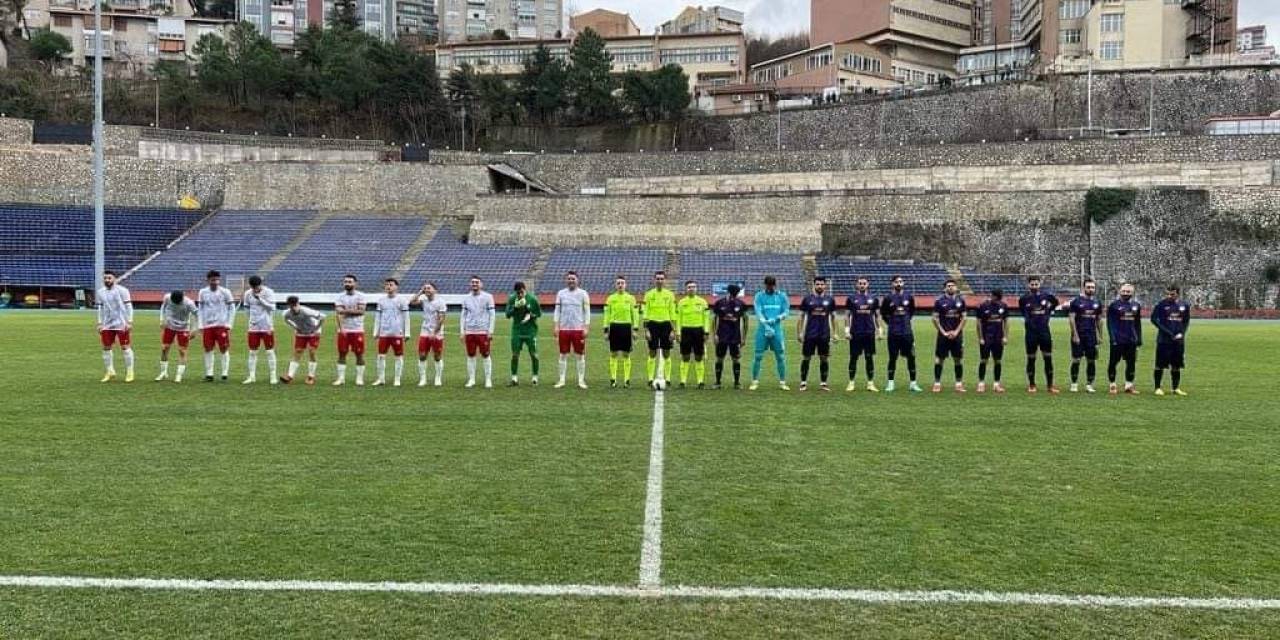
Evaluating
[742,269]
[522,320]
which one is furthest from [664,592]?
[742,269]

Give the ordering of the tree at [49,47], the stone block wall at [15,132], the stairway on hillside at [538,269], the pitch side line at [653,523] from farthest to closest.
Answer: the tree at [49,47]
the stone block wall at [15,132]
the stairway on hillside at [538,269]
the pitch side line at [653,523]

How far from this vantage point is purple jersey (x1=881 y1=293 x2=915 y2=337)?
1512 centimetres

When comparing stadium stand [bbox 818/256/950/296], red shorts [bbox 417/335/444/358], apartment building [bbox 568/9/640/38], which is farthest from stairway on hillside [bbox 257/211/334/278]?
apartment building [bbox 568/9/640/38]

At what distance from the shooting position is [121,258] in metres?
50.2

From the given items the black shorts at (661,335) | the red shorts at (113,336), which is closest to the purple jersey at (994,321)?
the black shorts at (661,335)

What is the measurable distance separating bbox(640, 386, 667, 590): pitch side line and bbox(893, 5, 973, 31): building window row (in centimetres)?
7974

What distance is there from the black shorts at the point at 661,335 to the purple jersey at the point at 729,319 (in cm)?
74

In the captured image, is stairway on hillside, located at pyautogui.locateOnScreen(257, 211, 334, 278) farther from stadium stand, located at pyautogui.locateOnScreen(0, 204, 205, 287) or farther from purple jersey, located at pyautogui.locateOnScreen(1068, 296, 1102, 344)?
purple jersey, located at pyautogui.locateOnScreen(1068, 296, 1102, 344)

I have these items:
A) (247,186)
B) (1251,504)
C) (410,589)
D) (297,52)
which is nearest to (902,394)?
(1251,504)

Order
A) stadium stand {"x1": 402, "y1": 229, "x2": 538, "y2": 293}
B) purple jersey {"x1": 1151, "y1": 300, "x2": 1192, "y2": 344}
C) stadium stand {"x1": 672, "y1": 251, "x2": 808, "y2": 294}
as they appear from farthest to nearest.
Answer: stadium stand {"x1": 672, "y1": 251, "x2": 808, "y2": 294} < stadium stand {"x1": 402, "y1": 229, "x2": 538, "y2": 293} < purple jersey {"x1": 1151, "y1": 300, "x2": 1192, "y2": 344}

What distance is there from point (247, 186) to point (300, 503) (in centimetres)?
5713

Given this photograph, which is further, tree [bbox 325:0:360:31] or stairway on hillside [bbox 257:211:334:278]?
tree [bbox 325:0:360:31]

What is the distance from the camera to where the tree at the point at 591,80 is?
252 ft

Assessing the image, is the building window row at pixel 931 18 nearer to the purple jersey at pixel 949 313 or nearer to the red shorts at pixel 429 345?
the purple jersey at pixel 949 313
